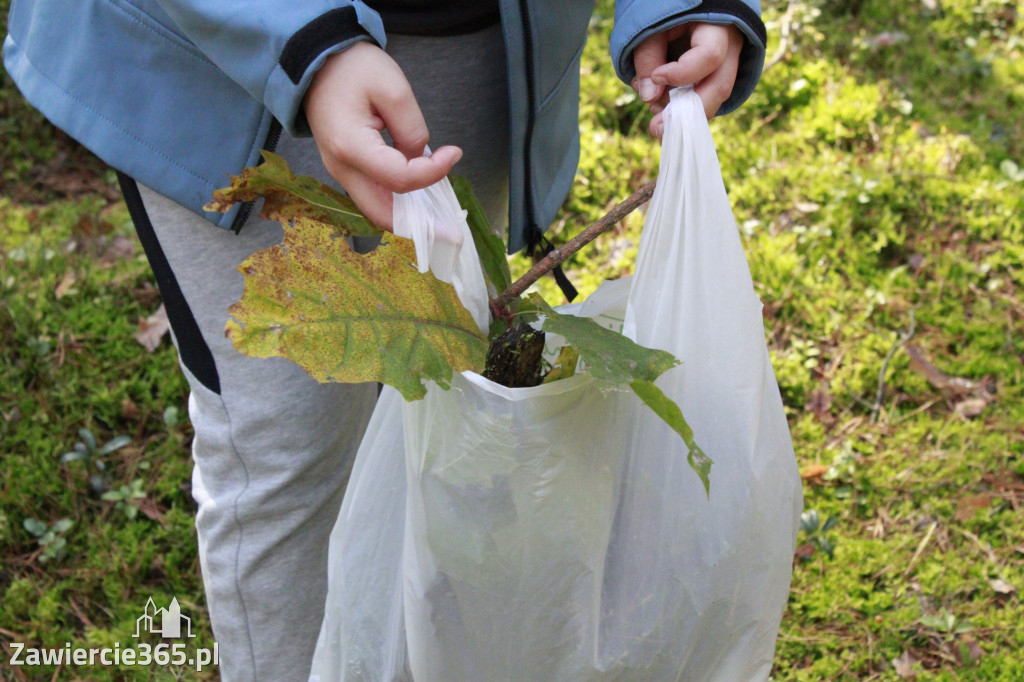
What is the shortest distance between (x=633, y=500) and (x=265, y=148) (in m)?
0.56

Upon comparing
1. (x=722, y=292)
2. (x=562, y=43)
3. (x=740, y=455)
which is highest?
(x=562, y=43)

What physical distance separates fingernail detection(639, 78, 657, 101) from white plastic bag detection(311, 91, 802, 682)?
35 millimetres

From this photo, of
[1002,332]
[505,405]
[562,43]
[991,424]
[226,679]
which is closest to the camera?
[505,405]

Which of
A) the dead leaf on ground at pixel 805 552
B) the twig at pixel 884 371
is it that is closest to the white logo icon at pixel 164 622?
the dead leaf on ground at pixel 805 552

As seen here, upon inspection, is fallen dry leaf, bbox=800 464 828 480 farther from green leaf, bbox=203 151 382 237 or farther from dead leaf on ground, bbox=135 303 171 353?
dead leaf on ground, bbox=135 303 171 353

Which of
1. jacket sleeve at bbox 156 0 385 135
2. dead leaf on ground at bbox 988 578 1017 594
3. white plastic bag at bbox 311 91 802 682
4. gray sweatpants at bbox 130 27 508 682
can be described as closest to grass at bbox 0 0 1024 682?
dead leaf on ground at bbox 988 578 1017 594

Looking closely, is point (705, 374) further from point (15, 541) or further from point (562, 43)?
point (15, 541)

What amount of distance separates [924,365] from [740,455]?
4.46ft

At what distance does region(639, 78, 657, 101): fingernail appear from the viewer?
90cm

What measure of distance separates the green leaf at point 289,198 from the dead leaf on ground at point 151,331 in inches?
53.5

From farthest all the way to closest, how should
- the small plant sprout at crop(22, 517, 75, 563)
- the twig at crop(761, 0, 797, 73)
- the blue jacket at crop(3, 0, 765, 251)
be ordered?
the twig at crop(761, 0, 797, 73) → the small plant sprout at crop(22, 517, 75, 563) → the blue jacket at crop(3, 0, 765, 251)

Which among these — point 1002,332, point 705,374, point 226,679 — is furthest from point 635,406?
point 1002,332

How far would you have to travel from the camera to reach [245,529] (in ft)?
3.60

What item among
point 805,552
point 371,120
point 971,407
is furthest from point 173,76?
point 971,407
